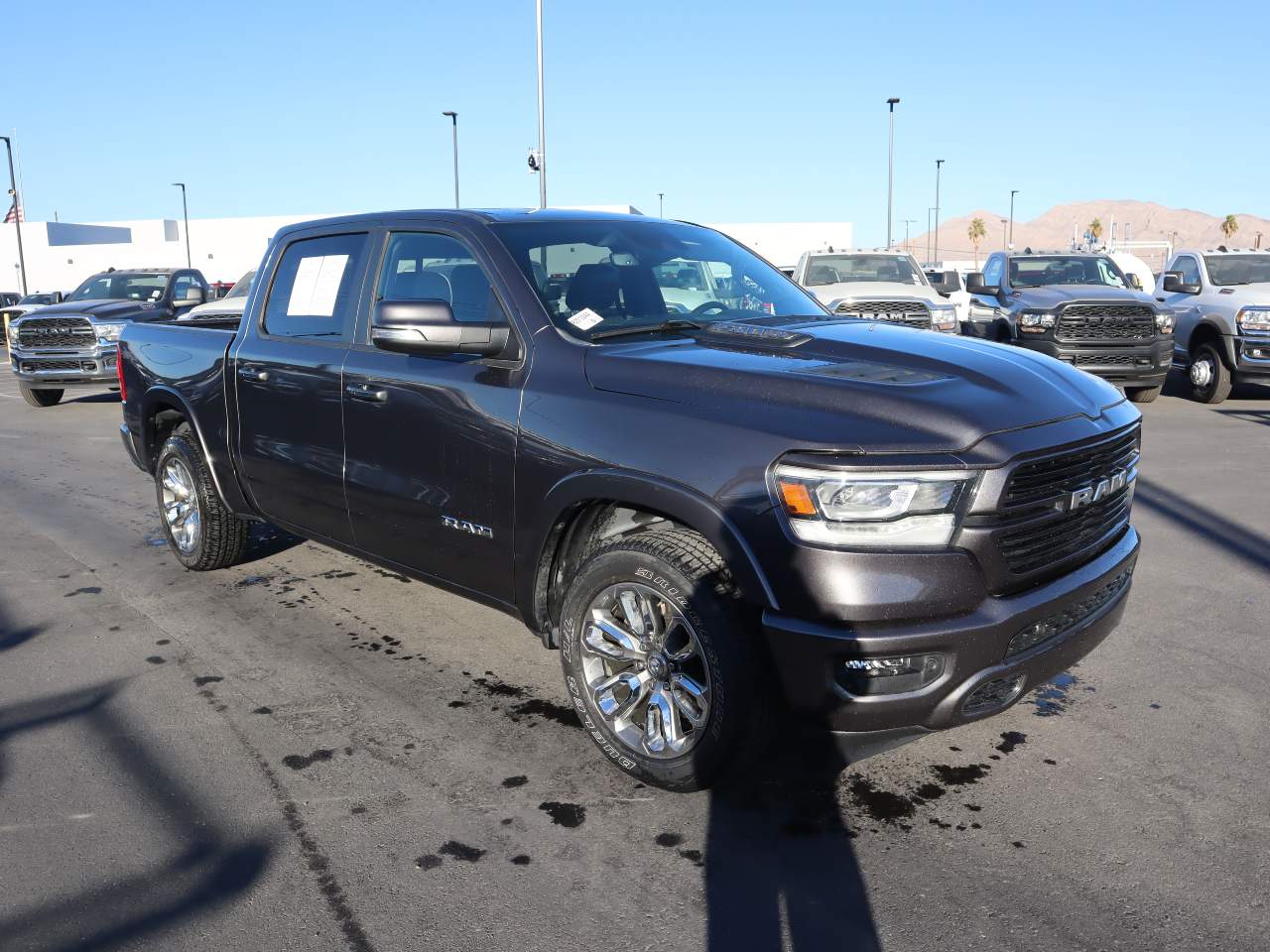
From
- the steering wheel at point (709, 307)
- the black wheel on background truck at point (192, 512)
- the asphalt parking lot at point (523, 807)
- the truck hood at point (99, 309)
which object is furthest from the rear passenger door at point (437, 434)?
the truck hood at point (99, 309)

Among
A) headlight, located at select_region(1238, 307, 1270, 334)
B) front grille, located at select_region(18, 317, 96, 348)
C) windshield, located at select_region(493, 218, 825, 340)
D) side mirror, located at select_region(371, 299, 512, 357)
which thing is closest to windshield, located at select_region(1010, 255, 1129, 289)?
headlight, located at select_region(1238, 307, 1270, 334)

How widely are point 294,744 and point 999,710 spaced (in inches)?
94.5

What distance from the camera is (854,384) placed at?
127 inches

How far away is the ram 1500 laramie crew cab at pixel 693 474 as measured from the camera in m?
2.99

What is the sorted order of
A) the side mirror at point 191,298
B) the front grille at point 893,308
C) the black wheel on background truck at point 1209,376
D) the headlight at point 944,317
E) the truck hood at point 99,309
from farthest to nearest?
the side mirror at point 191,298
the truck hood at point 99,309
the black wheel on background truck at point 1209,376
the headlight at point 944,317
the front grille at point 893,308

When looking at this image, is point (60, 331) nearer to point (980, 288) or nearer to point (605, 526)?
point (980, 288)

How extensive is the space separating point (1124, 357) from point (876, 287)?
3.04 m

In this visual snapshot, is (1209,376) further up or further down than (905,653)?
further down

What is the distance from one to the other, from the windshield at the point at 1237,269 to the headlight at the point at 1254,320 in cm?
108

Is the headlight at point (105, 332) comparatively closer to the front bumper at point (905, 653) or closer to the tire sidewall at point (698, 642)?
the tire sidewall at point (698, 642)

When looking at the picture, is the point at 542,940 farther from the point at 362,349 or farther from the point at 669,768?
the point at 362,349

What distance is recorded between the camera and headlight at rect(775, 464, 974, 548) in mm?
2963

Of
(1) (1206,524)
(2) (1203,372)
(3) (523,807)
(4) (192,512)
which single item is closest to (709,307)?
(3) (523,807)

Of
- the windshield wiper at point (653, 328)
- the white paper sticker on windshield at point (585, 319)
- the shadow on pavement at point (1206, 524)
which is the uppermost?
the white paper sticker on windshield at point (585, 319)
